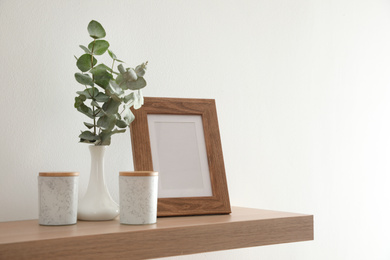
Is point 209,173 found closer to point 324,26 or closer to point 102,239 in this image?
point 102,239

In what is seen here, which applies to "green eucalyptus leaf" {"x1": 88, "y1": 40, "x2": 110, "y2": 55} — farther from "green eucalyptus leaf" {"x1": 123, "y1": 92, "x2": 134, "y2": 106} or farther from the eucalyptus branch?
"green eucalyptus leaf" {"x1": 123, "y1": 92, "x2": 134, "y2": 106}

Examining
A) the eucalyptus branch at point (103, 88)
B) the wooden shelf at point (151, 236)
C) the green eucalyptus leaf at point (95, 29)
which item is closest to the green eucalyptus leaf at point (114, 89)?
the eucalyptus branch at point (103, 88)

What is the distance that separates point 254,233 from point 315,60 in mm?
818

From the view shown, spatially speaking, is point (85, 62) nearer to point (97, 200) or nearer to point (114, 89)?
point (114, 89)

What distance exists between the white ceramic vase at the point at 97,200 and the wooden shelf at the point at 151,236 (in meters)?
0.03

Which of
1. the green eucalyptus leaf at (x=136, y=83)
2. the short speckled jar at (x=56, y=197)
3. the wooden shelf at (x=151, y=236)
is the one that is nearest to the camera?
the wooden shelf at (x=151, y=236)

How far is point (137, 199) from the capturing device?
3.00ft

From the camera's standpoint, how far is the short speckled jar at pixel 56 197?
0.89 meters

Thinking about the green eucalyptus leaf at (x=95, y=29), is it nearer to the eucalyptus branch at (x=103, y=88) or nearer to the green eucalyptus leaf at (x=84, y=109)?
the eucalyptus branch at (x=103, y=88)

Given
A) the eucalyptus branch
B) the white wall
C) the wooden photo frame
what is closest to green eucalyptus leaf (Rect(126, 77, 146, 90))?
the eucalyptus branch

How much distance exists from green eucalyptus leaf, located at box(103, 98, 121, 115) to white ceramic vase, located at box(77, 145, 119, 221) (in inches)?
3.4

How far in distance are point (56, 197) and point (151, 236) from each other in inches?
8.0

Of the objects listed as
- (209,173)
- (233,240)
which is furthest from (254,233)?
(209,173)

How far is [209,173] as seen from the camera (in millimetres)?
1133
